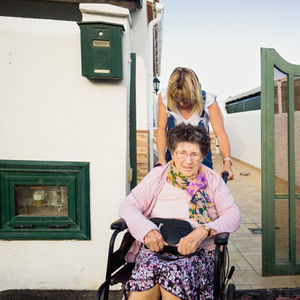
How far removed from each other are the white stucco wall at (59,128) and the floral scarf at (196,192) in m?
0.63

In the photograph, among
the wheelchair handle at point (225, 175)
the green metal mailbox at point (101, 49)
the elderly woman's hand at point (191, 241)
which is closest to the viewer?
the elderly woman's hand at point (191, 241)

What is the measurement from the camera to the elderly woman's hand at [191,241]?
1585mm

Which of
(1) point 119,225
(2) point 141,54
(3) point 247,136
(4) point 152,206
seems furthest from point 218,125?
(3) point 247,136

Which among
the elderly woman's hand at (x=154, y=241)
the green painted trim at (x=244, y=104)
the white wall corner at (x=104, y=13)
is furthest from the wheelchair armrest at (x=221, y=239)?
the green painted trim at (x=244, y=104)

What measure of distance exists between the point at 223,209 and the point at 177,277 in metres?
0.54

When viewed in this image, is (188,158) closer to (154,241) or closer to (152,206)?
(152,206)

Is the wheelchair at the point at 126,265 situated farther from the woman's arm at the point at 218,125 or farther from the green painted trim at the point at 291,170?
the green painted trim at the point at 291,170

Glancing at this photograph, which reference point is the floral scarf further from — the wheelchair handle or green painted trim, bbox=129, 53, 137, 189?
green painted trim, bbox=129, 53, 137, 189

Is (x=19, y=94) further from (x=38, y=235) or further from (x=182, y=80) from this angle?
(x=182, y=80)

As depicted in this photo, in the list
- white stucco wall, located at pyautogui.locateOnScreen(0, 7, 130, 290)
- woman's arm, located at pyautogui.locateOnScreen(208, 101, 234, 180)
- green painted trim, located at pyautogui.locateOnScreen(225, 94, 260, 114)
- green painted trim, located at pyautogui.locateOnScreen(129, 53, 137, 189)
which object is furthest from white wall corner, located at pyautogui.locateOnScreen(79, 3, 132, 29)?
green painted trim, located at pyautogui.locateOnScreen(225, 94, 260, 114)

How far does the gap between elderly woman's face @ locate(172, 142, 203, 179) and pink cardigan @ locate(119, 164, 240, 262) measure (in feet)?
0.42

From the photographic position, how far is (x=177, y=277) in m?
1.49

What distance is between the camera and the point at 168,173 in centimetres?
191

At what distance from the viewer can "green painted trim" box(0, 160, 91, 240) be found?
7.60 feet
